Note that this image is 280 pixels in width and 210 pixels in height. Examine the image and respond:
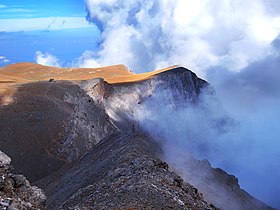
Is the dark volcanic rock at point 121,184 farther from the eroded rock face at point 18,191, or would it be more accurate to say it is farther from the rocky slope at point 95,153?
the eroded rock face at point 18,191

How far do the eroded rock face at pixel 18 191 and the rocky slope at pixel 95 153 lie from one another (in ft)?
7.18

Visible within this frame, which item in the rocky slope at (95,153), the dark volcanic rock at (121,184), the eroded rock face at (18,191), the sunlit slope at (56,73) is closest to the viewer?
the eroded rock face at (18,191)

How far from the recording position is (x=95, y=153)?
1940 inches

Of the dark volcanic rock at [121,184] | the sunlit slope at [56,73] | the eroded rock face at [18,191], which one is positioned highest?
the sunlit slope at [56,73]

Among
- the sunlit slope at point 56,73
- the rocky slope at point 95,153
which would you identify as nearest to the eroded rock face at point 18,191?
the rocky slope at point 95,153

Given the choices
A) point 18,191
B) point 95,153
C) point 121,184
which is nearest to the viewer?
point 18,191

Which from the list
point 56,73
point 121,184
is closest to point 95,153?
point 121,184

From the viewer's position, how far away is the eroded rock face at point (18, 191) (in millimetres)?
21081

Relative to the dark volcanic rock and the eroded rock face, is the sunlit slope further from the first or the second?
the eroded rock face

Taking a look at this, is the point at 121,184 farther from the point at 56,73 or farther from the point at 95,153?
the point at 56,73

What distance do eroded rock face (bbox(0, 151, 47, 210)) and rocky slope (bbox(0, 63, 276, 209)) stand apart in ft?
7.18

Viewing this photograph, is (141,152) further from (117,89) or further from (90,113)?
(117,89)

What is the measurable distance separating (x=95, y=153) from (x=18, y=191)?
26321mm

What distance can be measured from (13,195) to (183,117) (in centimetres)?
Answer: 9241
